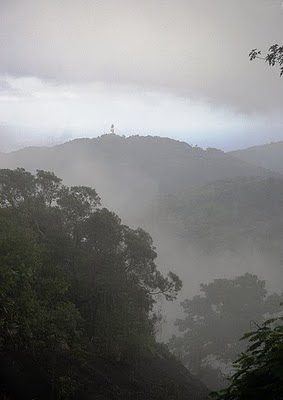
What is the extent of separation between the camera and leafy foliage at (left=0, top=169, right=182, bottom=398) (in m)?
14.5

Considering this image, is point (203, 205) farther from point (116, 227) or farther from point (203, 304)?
point (116, 227)

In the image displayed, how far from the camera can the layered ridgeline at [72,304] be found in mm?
14086

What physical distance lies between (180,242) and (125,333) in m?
104

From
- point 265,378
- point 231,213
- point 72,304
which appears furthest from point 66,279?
point 231,213

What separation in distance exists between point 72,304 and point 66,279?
2773mm

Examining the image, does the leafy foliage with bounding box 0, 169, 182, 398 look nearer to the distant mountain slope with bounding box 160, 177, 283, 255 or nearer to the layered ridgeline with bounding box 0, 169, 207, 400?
the layered ridgeline with bounding box 0, 169, 207, 400

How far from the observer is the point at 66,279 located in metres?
19.8

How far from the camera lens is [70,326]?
55.0ft

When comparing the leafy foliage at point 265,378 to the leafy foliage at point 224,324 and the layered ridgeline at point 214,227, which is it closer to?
the leafy foliage at point 224,324

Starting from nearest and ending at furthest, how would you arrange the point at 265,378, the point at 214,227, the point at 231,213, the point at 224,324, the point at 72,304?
the point at 265,378
the point at 72,304
the point at 224,324
the point at 214,227
the point at 231,213

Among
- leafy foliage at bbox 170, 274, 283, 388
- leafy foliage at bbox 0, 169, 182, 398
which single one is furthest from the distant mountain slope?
leafy foliage at bbox 0, 169, 182, 398

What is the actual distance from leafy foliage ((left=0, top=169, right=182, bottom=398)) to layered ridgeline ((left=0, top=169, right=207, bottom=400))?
53 millimetres

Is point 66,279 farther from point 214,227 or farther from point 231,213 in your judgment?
point 231,213

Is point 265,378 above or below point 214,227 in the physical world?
below
